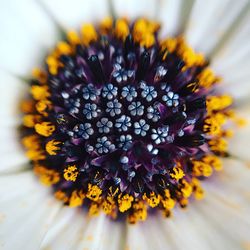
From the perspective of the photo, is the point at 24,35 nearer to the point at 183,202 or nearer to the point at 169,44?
the point at 169,44

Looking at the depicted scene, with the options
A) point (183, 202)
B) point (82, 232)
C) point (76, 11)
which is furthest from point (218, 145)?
point (76, 11)

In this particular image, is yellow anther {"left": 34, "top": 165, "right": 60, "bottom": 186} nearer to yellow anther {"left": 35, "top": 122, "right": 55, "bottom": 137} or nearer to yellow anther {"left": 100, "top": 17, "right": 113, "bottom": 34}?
yellow anther {"left": 35, "top": 122, "right": 55, "bottom": 137}

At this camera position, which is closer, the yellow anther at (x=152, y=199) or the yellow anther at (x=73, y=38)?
the yellow anther at (x=152, y=199)

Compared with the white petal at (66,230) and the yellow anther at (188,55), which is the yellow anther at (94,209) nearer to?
the white petal at (66,230)

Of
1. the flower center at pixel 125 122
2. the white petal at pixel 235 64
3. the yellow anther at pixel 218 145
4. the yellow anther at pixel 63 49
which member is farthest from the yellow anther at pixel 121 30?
the yellow anther at pixel 218 145

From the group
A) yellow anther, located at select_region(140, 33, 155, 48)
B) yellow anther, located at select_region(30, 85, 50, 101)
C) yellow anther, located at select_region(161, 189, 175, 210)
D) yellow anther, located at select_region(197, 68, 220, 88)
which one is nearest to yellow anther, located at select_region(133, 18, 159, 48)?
yellow anther, located at select_region(140, 33, 155, 48)

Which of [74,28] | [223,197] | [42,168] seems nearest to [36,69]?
[74,28]
